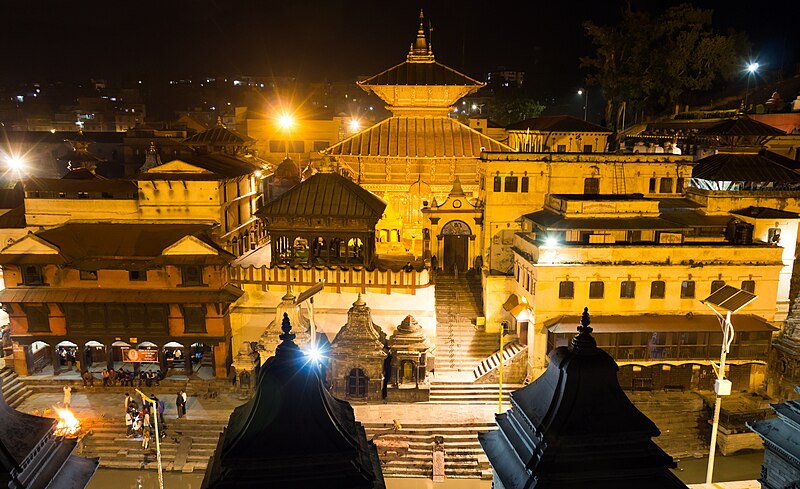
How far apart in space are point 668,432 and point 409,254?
17.2m

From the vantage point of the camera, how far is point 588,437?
289 inches

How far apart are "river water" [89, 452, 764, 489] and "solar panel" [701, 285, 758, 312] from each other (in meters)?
6.90

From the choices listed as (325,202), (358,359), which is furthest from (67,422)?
(325,202)

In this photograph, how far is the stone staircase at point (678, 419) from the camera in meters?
26.5

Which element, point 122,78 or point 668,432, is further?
point 122,78

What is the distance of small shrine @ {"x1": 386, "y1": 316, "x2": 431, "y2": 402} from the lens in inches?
1097

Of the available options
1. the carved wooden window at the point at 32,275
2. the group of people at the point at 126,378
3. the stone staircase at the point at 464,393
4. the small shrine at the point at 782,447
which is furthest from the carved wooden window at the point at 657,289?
the carved wooden window at the point at 32,275

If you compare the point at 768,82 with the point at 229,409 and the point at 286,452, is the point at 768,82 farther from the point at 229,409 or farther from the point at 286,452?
the point at 286,452

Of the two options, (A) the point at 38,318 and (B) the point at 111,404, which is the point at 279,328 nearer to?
(B) the point at 111,404

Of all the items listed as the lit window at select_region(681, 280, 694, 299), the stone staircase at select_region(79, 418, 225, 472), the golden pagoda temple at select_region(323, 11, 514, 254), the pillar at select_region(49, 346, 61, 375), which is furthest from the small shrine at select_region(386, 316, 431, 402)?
the pillar at select_region(49, 346, 61, 375)

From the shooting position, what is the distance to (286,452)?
23.3 ft

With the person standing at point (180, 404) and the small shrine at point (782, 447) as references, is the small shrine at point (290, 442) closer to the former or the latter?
the small shrine at point (782, 447)

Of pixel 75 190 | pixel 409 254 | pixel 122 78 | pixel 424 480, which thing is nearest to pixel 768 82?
pixel 409 254

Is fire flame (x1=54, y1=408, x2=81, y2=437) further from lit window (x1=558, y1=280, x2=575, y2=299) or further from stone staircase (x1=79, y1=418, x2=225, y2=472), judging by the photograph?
lit window (x1=558, y1=280, x2=575, y2=299)
